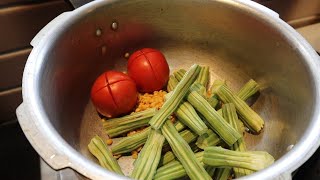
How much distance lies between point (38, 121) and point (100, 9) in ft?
0.99

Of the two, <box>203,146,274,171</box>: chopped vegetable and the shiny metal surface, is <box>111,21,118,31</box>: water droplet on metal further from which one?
<box>203,146,274,171</box>: chopped vegetable

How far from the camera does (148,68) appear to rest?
2.65ft

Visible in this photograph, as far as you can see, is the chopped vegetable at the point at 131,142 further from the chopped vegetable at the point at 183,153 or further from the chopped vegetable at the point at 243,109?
the chopped vegetable at the point at 243,109

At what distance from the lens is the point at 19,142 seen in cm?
105

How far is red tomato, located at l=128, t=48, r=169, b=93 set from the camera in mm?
810

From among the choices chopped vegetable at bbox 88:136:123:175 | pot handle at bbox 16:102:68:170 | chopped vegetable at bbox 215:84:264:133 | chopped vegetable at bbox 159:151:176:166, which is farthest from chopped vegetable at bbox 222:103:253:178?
pot handle at bbox 16:102:68:170

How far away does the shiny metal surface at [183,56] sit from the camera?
68 centimetres

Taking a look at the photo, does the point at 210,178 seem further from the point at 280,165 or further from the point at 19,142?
the point at 19,142

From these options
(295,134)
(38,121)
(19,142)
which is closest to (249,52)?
(295,134)

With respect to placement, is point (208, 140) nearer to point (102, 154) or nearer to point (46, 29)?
point (102, 154)

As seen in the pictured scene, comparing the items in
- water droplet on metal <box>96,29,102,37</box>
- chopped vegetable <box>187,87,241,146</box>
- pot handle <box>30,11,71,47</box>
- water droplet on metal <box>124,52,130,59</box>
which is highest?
pot handle <box>30,11,71,47</box>

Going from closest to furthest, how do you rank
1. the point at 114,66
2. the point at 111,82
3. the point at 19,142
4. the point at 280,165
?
the point at 280,165, the point at 111,82, the point at 114,66, the point at 19,142

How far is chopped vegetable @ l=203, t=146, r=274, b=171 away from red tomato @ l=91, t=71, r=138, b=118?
0.21 meters

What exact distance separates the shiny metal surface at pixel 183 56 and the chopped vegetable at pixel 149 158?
12 centimetres
